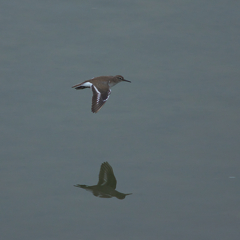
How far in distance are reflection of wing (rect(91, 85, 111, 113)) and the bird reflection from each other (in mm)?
1504

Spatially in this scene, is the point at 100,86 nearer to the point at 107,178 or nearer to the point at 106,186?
the point at 107,178

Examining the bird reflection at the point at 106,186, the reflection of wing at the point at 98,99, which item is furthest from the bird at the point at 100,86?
the bird reflection at the point at 106,186

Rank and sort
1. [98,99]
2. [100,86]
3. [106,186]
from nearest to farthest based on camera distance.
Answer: [106,186] < [98,99] < [100,86]

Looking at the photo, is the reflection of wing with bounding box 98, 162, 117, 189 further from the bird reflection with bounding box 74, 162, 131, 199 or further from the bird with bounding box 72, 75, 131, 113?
the bird with bounding box 72, 75, 131, 113

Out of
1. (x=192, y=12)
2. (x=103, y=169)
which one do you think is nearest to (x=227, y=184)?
(x=103, y=169)

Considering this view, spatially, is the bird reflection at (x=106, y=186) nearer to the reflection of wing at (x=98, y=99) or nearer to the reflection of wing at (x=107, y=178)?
the reflection of wing at (x=107, y=178)

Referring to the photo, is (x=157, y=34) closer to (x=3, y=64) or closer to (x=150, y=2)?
(x=150, y=2)

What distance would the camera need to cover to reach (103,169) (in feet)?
33.7

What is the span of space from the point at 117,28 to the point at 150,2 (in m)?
1.94

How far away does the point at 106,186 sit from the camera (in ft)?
33.1

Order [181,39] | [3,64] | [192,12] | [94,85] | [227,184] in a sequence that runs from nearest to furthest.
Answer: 1. [227,184]
2. [94,85]
3. [3,64]
4. [181,39]
5. [192,12]

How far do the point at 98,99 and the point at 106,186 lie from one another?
2269 mm

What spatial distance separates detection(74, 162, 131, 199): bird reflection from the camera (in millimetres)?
9852

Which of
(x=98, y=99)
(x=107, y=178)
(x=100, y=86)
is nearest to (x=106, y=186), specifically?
(x=107, y=178)
